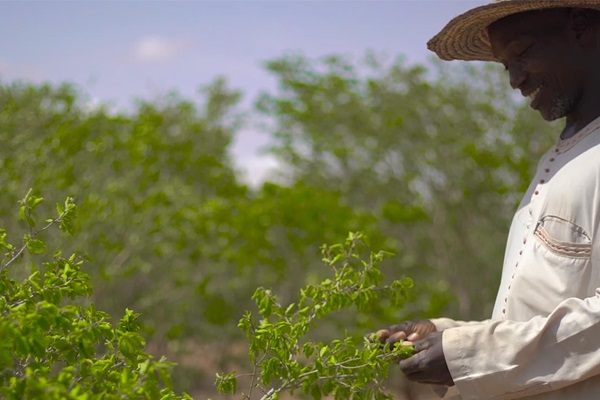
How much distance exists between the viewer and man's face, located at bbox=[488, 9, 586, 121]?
121 inches

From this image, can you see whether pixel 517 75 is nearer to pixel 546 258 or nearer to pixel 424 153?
pixel 546 258

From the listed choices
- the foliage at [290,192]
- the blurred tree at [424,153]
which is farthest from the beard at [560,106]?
the blurred tree at [424,153]

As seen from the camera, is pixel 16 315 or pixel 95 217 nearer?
pixel 16 315

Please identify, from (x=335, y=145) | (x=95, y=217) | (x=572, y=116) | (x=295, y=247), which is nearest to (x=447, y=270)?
(x=335, y=145)

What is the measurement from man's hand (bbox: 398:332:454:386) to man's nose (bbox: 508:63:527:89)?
0.79 meters

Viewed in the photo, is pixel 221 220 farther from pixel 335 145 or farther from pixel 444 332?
pixel 444 332

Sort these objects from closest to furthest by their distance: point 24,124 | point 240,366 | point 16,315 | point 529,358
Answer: point 16,315 < point 529,358 < point 24,124 < point 240,366

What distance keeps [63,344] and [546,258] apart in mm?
1357

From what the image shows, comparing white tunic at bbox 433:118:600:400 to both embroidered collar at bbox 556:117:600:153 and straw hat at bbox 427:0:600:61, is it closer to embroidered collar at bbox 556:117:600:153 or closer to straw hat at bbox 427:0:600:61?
embroidered collar at bbox 556:117:600:153

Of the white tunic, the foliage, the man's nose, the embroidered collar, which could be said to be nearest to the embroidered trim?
the white tunic

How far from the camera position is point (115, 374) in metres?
2.51

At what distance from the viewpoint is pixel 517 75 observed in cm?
312

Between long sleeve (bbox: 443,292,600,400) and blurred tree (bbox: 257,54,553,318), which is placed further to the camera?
blurred tree (bbox: 257,54,553,318)

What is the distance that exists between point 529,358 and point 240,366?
17296mm
